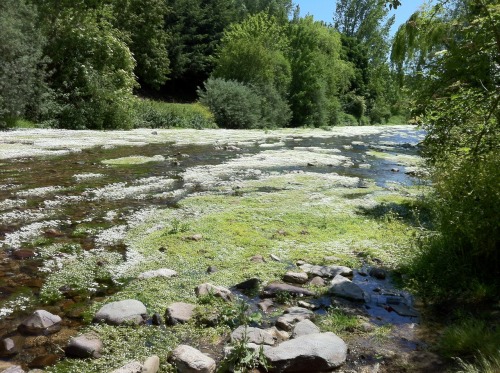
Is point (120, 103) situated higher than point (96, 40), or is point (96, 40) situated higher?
point (96, 40)

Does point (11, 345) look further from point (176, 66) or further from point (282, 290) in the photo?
point (176, 66)

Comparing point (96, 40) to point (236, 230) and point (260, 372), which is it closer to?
point (236, 230)

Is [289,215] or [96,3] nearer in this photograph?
[289,215]

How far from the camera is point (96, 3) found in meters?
40.0

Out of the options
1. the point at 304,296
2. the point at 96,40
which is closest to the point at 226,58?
the point at 96,40

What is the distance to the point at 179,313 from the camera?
220 inches

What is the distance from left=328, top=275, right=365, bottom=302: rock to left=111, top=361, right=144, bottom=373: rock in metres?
3.20

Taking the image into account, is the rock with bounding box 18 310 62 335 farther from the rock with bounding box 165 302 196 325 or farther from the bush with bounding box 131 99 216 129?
the bush with bounding box 131 99 216 129

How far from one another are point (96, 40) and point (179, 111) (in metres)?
10.3

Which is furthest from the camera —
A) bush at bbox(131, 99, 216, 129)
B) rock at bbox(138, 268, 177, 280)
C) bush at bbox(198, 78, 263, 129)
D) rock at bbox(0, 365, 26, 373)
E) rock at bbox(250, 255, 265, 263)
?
bush at bbox(198, 78, 263, 129)

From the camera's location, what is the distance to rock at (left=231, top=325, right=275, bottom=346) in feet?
16.2

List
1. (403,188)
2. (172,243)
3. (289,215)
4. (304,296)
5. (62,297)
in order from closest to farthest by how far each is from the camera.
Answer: (62,297) < (304,296) < (172,243) < (289,215) < (403,188)

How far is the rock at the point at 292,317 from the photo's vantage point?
5.46 meters

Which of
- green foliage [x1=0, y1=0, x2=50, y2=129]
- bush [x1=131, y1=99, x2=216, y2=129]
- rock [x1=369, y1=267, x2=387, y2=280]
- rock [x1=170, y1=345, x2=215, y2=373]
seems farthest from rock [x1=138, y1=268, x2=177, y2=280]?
bush [x1=131, y1=99, x2=216, y2=129]
